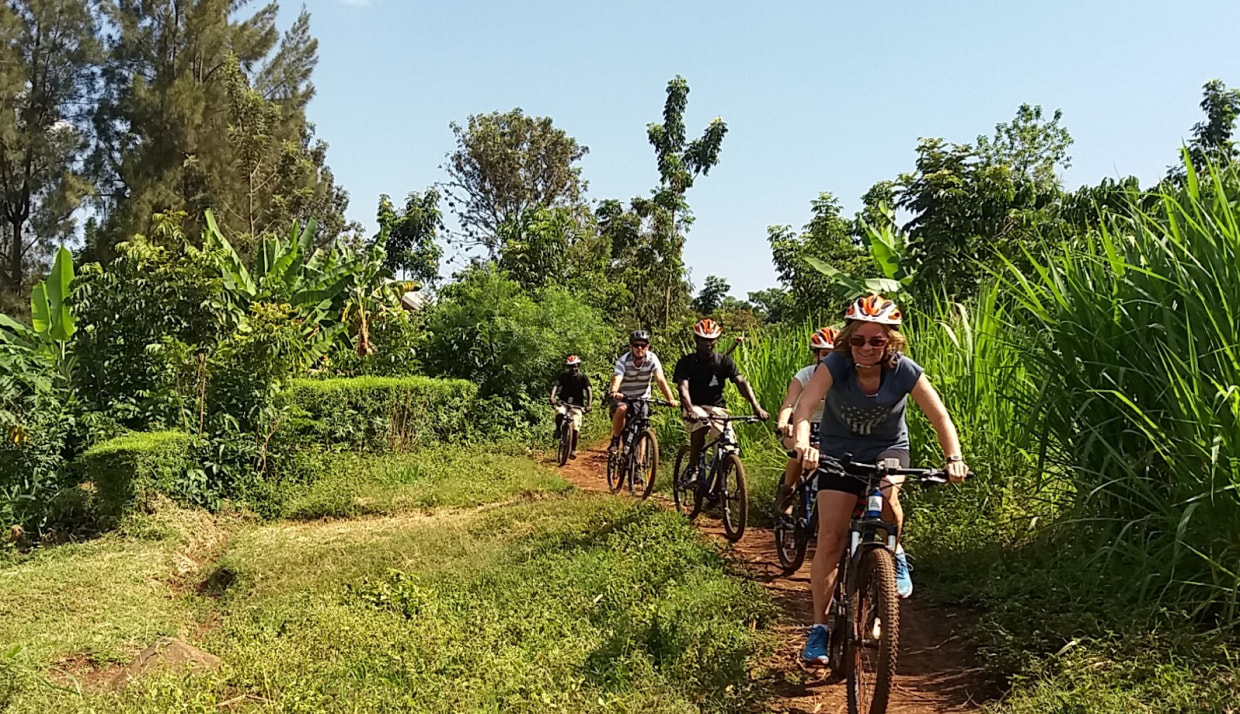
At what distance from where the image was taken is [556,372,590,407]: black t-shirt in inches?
514

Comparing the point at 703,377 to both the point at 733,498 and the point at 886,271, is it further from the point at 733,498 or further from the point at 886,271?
the point at 886,271

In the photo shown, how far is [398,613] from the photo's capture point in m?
5.84

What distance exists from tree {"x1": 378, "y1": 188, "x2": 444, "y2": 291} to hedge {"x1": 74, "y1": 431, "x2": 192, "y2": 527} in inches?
606

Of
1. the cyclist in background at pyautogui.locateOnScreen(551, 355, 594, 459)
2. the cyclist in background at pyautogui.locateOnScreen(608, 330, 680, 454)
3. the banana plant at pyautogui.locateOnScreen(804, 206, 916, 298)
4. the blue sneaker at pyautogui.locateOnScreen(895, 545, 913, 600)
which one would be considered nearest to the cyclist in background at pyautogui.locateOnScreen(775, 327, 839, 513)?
the blue sneaker at pyautogui.locateOnScreen(895, 545, 913, 600)

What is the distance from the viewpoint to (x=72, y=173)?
2966cm

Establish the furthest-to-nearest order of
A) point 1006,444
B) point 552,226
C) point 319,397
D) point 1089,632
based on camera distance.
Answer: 1. point 552,226
2. point 319,397
3. point 1006,444
4. point 1089,632

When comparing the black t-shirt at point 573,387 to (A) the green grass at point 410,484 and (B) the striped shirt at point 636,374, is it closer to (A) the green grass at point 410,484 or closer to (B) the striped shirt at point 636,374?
(A) the green grass at point 410,484

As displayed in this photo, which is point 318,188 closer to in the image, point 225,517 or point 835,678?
point 225,517

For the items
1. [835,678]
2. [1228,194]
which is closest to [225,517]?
[835,678]

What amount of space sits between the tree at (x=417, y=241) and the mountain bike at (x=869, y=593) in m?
21.1

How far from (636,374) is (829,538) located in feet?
18.1

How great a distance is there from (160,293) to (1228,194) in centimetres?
969

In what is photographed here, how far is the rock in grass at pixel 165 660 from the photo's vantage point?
15.5 feet

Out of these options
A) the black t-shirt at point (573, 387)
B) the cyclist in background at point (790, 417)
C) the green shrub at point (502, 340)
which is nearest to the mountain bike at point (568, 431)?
the black t-shirt at point (573, 387)
